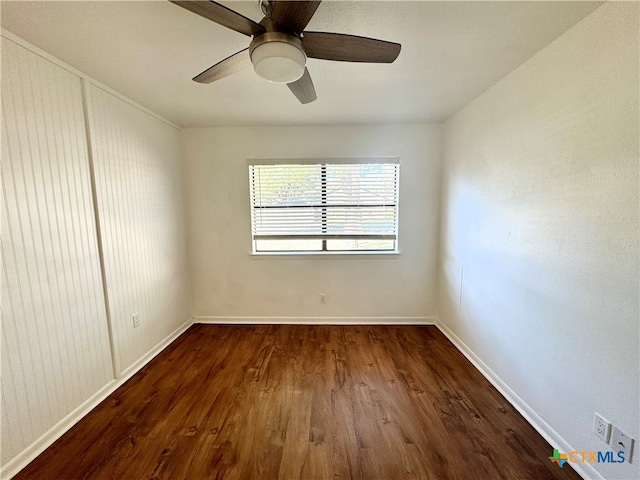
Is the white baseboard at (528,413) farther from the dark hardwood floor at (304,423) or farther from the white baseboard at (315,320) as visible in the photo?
the white baseboard at (315,320)

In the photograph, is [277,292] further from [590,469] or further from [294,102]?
[590,469]

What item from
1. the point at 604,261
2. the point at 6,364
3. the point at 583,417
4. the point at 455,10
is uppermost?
the point at 455,10

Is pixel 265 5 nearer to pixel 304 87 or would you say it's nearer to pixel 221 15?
pixel 221 15

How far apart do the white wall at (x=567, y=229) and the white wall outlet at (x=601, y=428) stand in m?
0.03

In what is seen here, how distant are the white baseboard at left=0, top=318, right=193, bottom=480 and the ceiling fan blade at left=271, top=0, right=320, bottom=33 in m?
2.61

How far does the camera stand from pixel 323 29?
1.40m

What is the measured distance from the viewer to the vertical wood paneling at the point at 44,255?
1366 mm

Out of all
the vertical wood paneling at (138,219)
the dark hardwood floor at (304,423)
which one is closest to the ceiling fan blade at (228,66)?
the vertical wood paneling at (138,219)

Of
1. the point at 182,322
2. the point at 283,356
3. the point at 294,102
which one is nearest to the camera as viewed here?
the point at 294,102

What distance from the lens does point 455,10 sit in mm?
1229

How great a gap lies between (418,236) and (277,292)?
6.07ft

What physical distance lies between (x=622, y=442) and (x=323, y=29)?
2.52 meters

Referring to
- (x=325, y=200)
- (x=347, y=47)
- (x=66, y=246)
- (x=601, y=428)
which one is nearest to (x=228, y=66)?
(x=347, y=47)

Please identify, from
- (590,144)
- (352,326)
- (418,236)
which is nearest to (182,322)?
(352,326)
